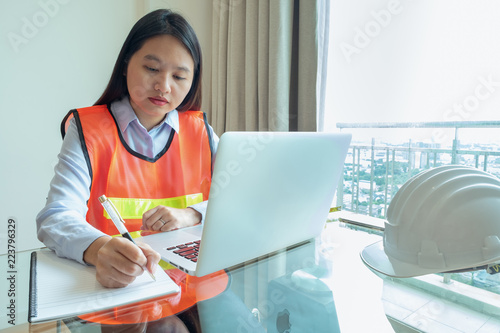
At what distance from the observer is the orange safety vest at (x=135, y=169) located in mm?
984

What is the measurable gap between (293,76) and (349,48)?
32 centimetres

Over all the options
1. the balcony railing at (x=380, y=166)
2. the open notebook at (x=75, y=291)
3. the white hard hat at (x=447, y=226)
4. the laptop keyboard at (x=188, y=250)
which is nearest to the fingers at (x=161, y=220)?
the laptop keyboard at (x=188, y=250)

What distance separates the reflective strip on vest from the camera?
1.01m

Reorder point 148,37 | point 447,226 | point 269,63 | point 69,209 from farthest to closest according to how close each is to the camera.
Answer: point 269,63, point 148,37, point 69,209, point 447,226

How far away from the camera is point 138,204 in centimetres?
104

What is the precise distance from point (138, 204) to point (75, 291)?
54 cm

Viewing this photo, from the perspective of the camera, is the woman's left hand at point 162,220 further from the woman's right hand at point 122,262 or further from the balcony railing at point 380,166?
the balcony railing at point 380,166

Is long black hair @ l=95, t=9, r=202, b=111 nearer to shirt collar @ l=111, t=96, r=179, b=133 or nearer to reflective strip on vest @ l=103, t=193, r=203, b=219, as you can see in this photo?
shirt collar @ l=111, t=96, r=179, b=133

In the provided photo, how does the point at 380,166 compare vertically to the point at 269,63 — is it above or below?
below

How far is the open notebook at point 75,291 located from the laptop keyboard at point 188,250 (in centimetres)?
7

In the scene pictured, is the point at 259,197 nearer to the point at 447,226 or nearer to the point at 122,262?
the point at 122,262

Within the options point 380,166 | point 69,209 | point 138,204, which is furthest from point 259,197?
point 380,166

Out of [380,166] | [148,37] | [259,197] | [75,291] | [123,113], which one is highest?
[148,37]

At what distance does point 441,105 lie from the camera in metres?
1.57
